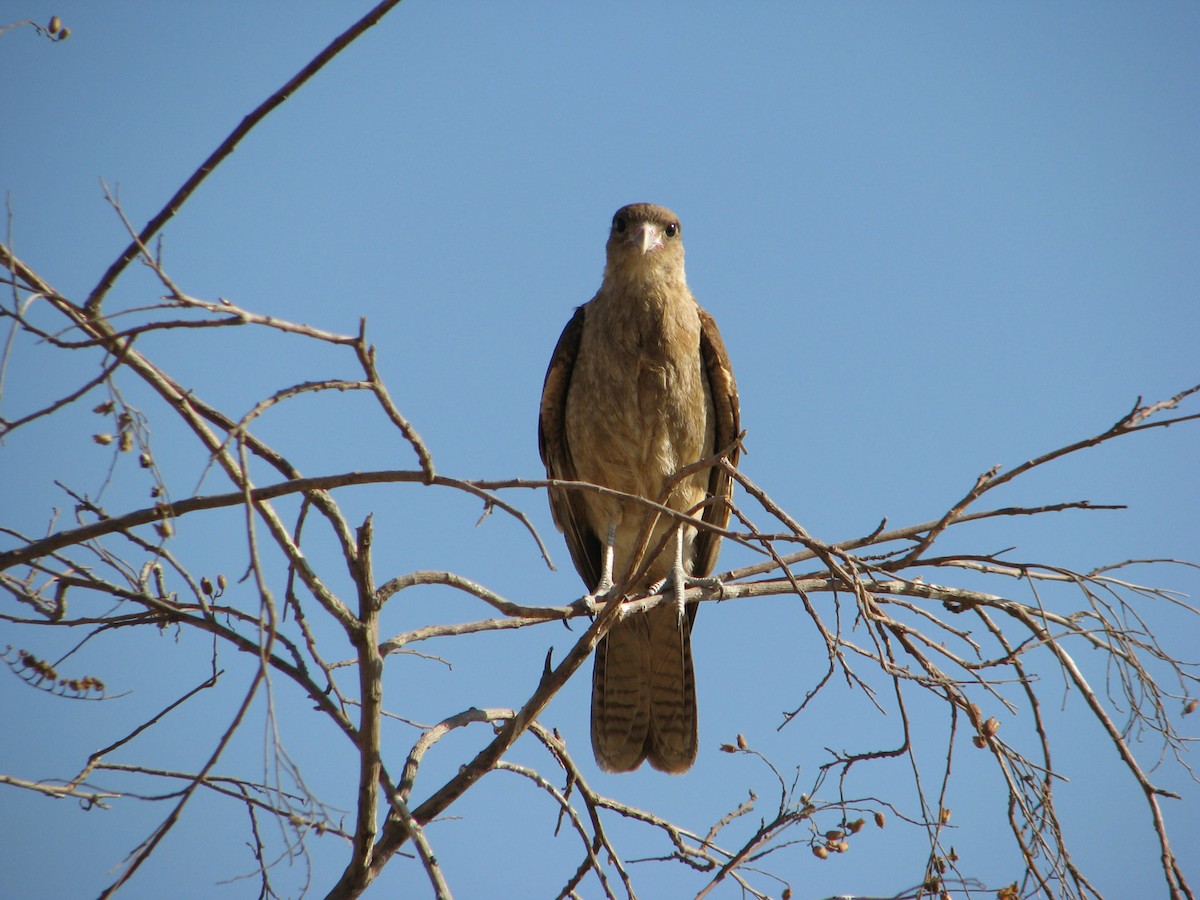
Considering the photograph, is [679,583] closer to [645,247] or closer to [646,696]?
[646,696]

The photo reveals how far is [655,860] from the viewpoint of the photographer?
336cm

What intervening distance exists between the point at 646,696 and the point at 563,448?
1.33m

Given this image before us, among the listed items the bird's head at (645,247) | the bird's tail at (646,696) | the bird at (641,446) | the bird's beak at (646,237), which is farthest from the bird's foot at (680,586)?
the bird's beak at (646,237)

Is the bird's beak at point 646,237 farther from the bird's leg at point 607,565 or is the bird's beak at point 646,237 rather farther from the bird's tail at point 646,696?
the bird's tail at point 646,696

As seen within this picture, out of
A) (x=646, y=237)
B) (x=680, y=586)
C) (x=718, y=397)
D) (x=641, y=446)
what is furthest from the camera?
(x=646, y=237)

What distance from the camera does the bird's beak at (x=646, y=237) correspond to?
5.30 metres

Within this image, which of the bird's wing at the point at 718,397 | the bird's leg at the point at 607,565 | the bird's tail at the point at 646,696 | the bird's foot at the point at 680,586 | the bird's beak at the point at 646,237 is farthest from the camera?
the bird's beak at the point at 646,237

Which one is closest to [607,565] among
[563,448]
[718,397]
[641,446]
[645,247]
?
[641,446]

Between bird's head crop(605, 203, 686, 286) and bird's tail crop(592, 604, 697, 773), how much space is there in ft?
5.57

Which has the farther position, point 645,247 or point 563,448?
point 563,448

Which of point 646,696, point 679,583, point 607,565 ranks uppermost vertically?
point 607,565

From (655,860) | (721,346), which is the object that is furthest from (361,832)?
(721,346)

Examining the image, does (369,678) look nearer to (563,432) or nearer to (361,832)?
(361,832)

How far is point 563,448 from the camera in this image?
5.39 metres
